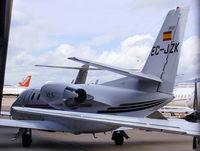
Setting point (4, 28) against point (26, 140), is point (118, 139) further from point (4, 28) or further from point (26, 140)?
point (4, 28)

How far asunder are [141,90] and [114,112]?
99 centimetres

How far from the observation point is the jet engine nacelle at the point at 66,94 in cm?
952

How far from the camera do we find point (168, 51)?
952cm

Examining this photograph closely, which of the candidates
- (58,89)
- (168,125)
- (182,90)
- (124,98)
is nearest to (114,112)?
(124,98)

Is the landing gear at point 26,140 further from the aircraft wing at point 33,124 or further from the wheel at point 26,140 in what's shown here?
the aircraft wing at point 33,124

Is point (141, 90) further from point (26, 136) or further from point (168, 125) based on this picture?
point (168, 125)

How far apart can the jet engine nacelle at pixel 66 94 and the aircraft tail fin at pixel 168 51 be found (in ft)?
6.69

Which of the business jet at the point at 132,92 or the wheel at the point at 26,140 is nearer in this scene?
the business jet at the point at 132,92

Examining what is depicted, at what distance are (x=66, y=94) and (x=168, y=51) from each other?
123 inches

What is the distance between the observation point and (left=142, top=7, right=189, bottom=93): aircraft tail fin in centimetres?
932

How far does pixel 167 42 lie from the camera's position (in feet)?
31.7

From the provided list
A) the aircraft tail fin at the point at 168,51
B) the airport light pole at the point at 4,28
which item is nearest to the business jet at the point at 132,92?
the aircraft tail fin at the point at 168,51

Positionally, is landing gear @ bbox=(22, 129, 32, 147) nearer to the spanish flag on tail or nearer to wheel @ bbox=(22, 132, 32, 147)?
wheel @ bbox=(22, 132, 32, 147)

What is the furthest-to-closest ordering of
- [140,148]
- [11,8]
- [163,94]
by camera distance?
[140,148] < [163,94] < [11,8]
